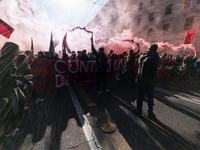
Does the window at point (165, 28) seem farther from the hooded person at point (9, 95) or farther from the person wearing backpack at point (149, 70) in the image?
the hooded person at point (9, 95)

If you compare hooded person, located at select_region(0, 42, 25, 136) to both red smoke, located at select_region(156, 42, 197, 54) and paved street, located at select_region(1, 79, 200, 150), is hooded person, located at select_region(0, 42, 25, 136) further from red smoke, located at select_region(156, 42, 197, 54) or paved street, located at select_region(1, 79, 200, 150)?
red smoke, located at select_region(156, 42, 197, 54)

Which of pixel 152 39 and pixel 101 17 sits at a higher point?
pixel 101 17

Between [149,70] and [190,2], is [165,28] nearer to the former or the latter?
[190,2]

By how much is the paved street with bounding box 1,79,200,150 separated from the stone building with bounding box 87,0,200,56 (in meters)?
14.6

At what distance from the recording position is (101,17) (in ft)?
108

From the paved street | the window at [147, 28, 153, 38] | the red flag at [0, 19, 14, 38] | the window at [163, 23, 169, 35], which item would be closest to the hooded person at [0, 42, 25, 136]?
the paved street

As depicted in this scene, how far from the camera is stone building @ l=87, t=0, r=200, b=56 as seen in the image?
1524 centimetres

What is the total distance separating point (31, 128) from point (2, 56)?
1.53m

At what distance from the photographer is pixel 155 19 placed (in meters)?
20.2

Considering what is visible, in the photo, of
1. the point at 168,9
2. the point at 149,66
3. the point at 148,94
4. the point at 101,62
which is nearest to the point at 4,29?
the point at 101,62

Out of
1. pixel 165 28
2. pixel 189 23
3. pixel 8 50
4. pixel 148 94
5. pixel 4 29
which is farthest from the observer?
pixel 165 28

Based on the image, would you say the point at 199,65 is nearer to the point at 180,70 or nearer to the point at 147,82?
the point at 180,70

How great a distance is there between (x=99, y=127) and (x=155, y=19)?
24.4m

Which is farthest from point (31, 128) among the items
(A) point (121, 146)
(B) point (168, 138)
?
(B) point (168, 138)
